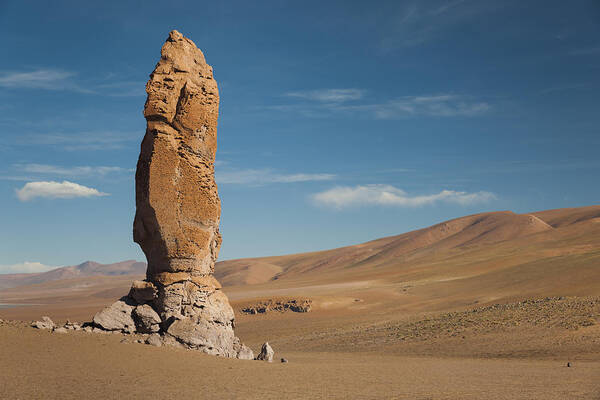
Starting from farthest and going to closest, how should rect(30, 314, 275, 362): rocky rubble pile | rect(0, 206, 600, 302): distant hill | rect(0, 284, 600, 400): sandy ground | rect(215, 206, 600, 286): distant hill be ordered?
1. rect(215, 206, 600, 286): distant hill
2. rect(0, 206, 600, 302): distant hill
3. rect(30, 314, 275, 362): rocky rubble pile
4. rect(0, 284, 600, 400): sandy ground

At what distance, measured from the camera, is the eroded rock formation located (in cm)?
1616

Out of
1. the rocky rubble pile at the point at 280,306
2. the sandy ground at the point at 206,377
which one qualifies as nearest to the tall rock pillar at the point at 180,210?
the sandy ground at the point at 206,377

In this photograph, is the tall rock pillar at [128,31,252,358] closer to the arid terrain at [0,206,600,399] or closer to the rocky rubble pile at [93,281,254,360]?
the rocky rubble pile at [93,281,254,360]

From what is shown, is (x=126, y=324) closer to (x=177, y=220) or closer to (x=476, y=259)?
(x=177, y=220)

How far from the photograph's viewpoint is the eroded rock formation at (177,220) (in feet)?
53.0

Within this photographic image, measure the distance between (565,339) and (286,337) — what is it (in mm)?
15359

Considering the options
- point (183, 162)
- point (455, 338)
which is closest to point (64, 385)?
point (183, 162)

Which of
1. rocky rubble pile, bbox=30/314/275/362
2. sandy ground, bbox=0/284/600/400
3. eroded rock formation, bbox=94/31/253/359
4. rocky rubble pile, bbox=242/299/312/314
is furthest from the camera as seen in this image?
rocky rubble pile, bbox=242/299/312/314

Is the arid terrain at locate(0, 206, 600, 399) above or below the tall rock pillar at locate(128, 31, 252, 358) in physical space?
below

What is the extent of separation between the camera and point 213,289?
17062 millimetres

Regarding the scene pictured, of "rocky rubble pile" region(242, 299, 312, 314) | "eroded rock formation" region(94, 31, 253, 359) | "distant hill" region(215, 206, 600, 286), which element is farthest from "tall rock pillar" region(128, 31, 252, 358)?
"distant hill" region(215, 206, 600, 286)

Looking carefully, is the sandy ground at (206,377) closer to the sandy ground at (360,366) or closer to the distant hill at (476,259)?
the sandy ground at (360,366)

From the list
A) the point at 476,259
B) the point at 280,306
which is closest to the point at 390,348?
the point at 280,306

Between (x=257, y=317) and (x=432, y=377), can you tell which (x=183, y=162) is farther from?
(x=257, y=317)
